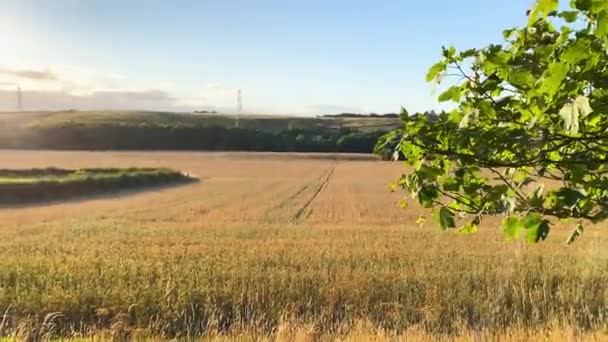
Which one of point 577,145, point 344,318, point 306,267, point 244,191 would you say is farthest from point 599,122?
point 244,191

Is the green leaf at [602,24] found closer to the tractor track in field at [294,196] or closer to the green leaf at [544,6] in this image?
the green leaf at [544,6]

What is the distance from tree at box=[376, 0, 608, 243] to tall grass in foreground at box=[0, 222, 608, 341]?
350cm

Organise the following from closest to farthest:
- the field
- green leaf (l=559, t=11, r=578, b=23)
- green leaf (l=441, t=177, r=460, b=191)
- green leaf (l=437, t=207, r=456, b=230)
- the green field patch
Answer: green leaf (l=559, t=11, r=578, b=23) → green leaf (l=437, t=207, r=456, b=230) → green leaf (l=441, t=177, r=460, b=191) → the field → the green field patch

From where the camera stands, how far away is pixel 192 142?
111 metres

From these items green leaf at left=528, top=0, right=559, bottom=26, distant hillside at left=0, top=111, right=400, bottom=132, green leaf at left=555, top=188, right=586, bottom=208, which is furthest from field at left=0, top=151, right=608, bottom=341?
distant hillside at left=0, top=111, right=400, bottom=132

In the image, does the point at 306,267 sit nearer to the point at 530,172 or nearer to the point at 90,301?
the point at 90,301

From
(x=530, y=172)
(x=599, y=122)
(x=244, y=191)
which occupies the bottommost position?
(x=244, y=191)

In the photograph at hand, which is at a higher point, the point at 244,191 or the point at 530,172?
the point at 530,172

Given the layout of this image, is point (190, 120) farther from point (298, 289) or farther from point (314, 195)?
point (298, 289)

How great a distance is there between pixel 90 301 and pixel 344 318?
4129 mm

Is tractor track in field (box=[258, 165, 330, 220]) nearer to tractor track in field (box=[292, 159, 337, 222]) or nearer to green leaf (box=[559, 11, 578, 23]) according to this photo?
tractor track in field (box=[292, 159, 337, 222])

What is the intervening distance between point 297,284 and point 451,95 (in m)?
8.73

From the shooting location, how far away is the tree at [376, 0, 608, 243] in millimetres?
2564

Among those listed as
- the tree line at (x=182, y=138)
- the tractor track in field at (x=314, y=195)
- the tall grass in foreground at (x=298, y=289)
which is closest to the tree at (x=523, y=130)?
the tall grass in foreground at (x=298, y=289)
